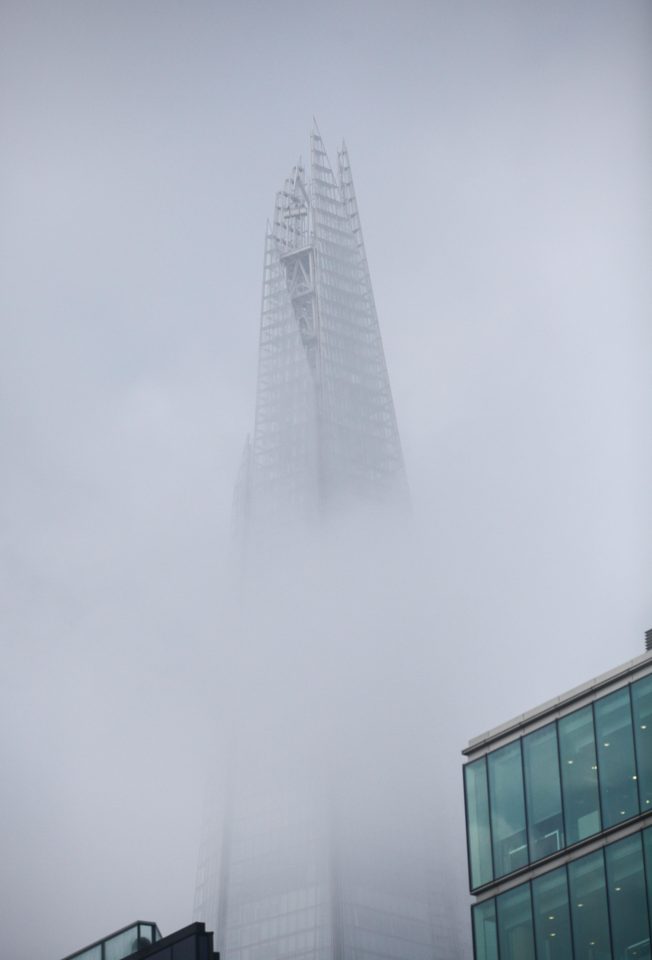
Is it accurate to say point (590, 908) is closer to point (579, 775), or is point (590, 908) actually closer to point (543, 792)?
point (579, 775)

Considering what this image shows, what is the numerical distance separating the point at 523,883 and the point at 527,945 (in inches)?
96.3

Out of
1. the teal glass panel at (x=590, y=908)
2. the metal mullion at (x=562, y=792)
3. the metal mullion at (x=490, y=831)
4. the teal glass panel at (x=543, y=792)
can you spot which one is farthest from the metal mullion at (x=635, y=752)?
the metal mullion at (x=490, y=831)

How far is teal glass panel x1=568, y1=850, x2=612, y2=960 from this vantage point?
63.2 m

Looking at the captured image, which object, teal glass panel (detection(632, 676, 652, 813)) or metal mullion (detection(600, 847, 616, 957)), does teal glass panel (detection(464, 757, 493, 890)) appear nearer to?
metal mullion (detection(600, 847, 616, 957))

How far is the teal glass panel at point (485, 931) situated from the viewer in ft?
224

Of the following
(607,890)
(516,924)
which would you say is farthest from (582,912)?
(516,924)

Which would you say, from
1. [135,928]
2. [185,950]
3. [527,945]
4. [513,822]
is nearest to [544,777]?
[513,822]

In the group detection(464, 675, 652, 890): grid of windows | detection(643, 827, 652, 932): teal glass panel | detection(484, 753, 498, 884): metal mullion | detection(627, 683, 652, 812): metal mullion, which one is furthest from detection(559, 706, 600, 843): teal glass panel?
detection(484, 753, 498, 884): metal mullion

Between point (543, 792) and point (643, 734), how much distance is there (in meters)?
5.49

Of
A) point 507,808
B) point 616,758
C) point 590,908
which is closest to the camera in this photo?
point 590,908

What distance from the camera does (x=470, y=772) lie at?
7256 centimetres

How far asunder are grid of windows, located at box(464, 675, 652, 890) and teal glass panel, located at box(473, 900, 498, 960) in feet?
3.44

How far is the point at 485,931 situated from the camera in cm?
6881

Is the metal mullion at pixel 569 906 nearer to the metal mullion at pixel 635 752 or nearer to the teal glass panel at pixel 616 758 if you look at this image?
the teal glass panel at pixel 616 758
